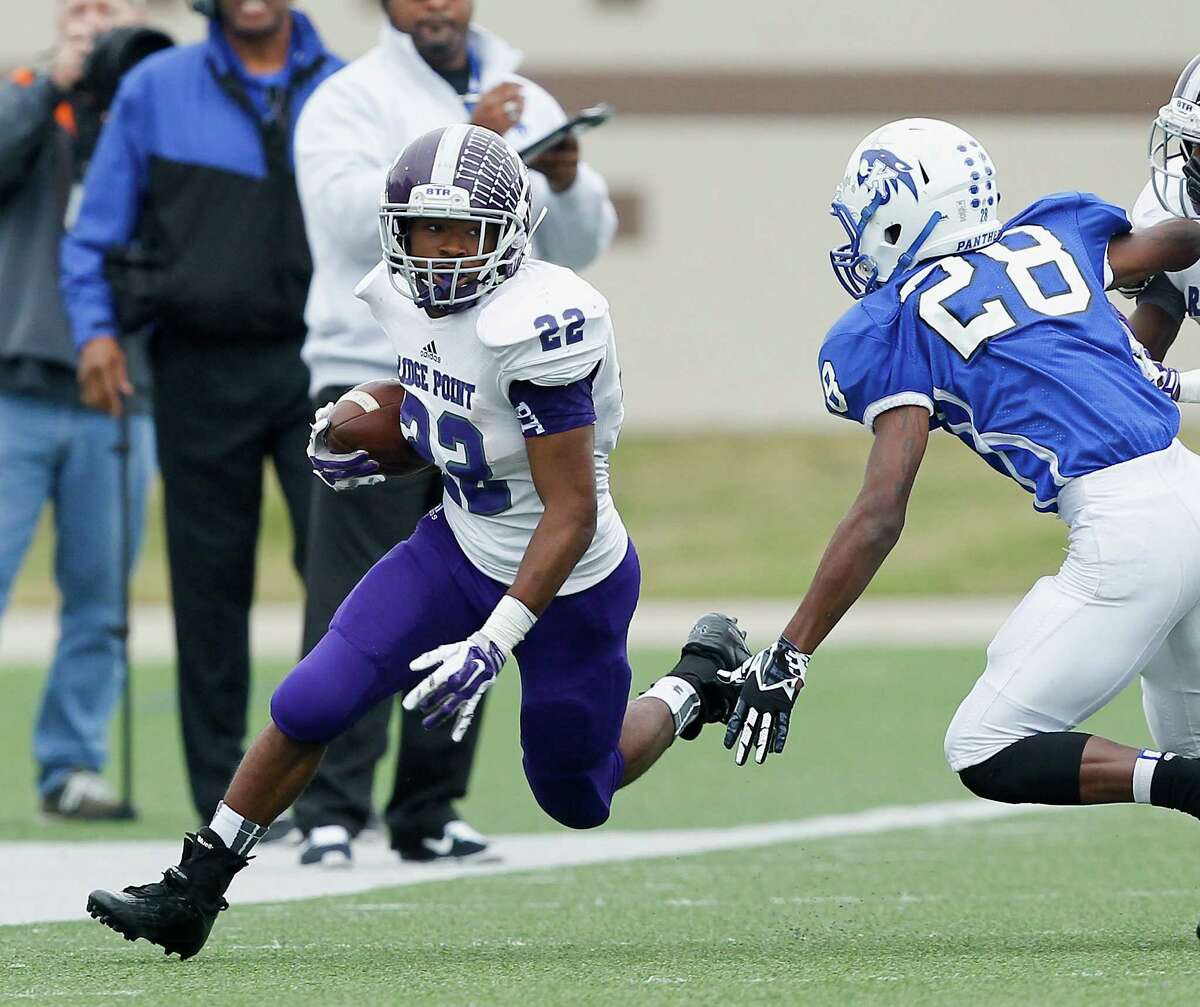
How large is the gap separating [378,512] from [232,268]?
849mm

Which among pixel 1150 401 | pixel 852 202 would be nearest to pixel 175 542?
pixel 852 202

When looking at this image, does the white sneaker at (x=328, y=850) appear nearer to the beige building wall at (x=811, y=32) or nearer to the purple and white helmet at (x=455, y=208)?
the purple and white helmet at (x=455, y=208)

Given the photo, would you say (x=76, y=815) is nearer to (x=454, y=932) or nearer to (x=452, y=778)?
(x=452, y=778)

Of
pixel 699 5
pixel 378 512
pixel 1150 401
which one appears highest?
pixel 699 5

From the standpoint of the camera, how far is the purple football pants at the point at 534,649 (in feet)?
13.4

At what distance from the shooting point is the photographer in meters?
6.42

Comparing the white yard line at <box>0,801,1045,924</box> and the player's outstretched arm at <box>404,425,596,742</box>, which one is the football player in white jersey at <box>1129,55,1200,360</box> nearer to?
the player's outstretched arm at <box>404,425,596,742</box>

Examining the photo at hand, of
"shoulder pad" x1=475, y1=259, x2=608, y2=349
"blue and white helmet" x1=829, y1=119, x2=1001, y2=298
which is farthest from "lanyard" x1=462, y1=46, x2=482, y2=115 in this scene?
"blue and white helmet" x1=829, y1=119, x2=1001, y2=298

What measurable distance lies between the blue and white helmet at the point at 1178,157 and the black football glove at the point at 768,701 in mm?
1247

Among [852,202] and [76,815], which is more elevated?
[852,202]

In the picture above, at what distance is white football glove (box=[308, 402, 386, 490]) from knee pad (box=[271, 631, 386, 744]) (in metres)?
0.41

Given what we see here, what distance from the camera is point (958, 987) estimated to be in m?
3.43

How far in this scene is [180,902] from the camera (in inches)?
153

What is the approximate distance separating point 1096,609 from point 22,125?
3.79 m
